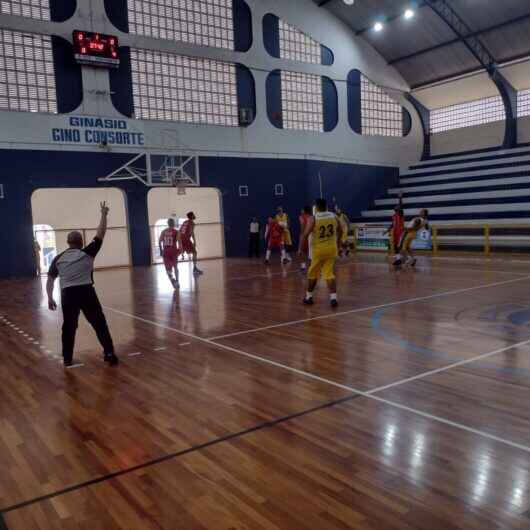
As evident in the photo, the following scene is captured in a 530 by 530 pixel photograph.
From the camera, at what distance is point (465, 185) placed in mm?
23109

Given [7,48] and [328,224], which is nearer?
[328,224]

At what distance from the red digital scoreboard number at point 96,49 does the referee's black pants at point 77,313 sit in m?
13.7

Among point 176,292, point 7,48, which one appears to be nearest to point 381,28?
point 7,48

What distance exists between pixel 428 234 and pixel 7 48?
49.6ft

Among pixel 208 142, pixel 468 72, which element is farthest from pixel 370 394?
pixel 468 72

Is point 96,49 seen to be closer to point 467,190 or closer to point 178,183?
point 178,183

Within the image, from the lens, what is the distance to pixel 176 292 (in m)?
11.5

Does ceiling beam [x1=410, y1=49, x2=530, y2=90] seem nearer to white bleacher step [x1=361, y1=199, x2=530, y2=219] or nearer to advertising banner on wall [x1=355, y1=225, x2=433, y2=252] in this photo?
white bleacher step [x1=361, y1=199, x2=530, y2=219]

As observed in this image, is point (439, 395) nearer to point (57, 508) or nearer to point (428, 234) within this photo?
point (57, 508)

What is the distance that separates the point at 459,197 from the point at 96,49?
599 inches

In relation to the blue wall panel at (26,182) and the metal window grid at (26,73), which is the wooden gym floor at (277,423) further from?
the metal window grid at (26,73)

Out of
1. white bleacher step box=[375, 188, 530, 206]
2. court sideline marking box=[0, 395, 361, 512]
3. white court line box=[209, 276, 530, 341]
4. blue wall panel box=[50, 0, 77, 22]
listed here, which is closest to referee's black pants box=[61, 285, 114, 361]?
white court line box=[209, 276, 530, 341]

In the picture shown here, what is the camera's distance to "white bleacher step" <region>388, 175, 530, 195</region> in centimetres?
2148

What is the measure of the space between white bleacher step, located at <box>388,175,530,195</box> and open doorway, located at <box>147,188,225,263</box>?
8.59m
